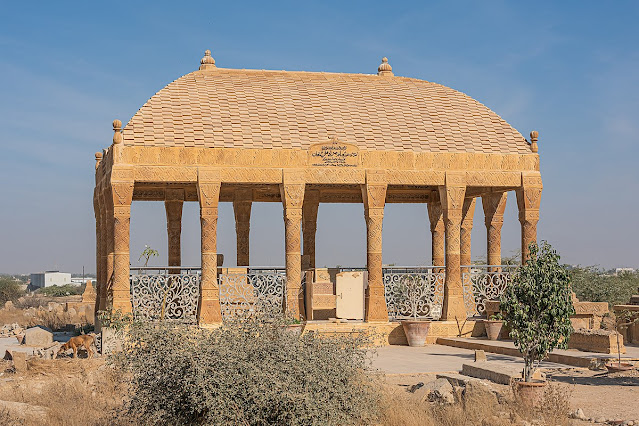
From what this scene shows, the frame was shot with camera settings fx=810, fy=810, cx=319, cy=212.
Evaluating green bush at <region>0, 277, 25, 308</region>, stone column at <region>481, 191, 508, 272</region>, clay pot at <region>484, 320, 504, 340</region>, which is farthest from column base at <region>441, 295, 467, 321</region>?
green bush at <region>0, 277, 25, 308</region>

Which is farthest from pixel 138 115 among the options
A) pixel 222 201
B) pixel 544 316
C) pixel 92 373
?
pixel 544 316

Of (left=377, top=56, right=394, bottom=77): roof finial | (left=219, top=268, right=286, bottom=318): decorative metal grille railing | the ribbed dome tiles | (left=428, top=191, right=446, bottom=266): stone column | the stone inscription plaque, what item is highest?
(left=377, top=56, right=394, bottom=77): roof finial

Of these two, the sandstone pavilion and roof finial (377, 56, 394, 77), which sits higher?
roof finial (377, 56, 394, 77)

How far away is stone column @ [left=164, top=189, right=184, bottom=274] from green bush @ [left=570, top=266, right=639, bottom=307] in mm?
15149

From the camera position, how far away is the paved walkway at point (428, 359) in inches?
591

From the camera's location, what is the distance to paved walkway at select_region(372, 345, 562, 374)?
15.0 meters

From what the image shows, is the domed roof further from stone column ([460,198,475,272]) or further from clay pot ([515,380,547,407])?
clay pot ([515,380,547,407])

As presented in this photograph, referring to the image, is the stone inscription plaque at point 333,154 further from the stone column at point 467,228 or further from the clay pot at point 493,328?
the stone column at point 467,228

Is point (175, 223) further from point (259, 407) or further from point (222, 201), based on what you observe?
point (259, 407)

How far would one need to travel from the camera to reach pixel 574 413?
410 inches

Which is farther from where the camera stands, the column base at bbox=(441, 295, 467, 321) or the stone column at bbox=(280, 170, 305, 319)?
the column base at bbox=(441, 295, 467, 321)

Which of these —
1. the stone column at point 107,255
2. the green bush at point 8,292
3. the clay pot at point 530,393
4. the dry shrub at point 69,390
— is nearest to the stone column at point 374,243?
the stone column at point 107,255

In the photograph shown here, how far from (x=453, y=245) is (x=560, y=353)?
490 centimetres

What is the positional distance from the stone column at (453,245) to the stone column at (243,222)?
6.51 meters
